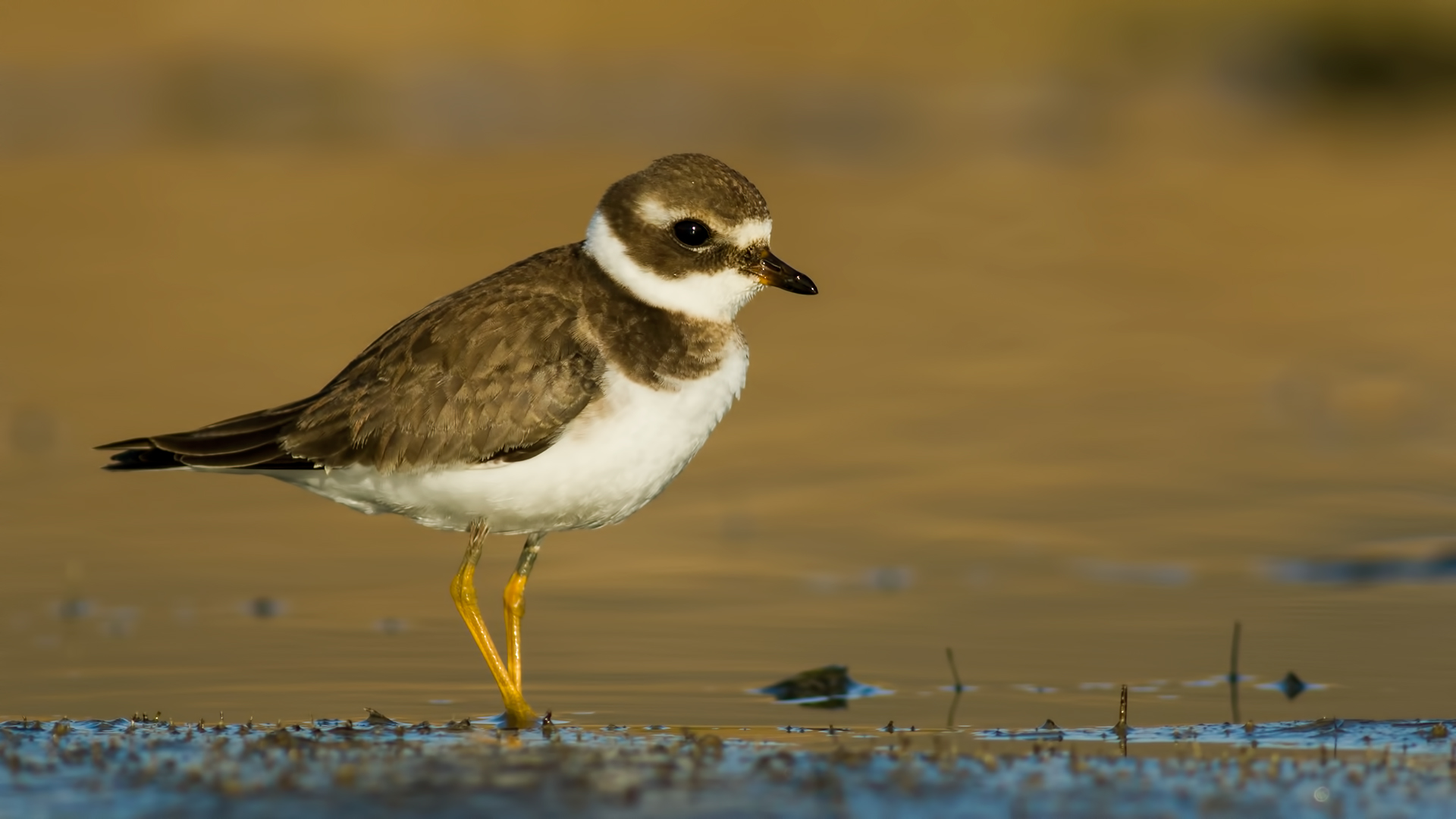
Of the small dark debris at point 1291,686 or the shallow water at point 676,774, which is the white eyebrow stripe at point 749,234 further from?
the small dark debris at point 1291,686

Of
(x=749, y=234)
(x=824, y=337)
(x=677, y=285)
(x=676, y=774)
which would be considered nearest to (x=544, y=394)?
(x=677, y=285)

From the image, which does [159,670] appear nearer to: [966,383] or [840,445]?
[840,445]

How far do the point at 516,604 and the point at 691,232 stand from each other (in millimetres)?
1817

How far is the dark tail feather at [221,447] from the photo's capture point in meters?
8.88

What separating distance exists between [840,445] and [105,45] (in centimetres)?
2200

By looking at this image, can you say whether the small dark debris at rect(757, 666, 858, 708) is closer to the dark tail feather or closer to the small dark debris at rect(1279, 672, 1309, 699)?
the small dark debris at rect(1279, 672, 1309, 699)

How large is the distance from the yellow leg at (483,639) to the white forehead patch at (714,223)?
1.54m

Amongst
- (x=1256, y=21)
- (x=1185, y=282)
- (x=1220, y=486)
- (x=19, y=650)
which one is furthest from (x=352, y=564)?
(x=1256, y=21)

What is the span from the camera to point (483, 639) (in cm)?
860

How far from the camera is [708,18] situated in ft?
111

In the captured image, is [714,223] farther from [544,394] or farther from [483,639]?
[483,639]

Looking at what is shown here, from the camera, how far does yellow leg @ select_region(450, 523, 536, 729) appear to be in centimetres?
802

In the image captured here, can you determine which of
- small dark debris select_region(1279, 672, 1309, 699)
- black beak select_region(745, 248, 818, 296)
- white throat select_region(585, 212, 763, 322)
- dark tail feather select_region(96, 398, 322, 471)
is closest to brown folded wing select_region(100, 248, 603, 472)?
dark tail feather select_region(96, 398, 322, 471)

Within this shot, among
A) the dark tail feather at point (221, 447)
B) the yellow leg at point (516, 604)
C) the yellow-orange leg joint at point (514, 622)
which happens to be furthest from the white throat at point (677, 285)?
the dark tail feather at point (221, 447)
